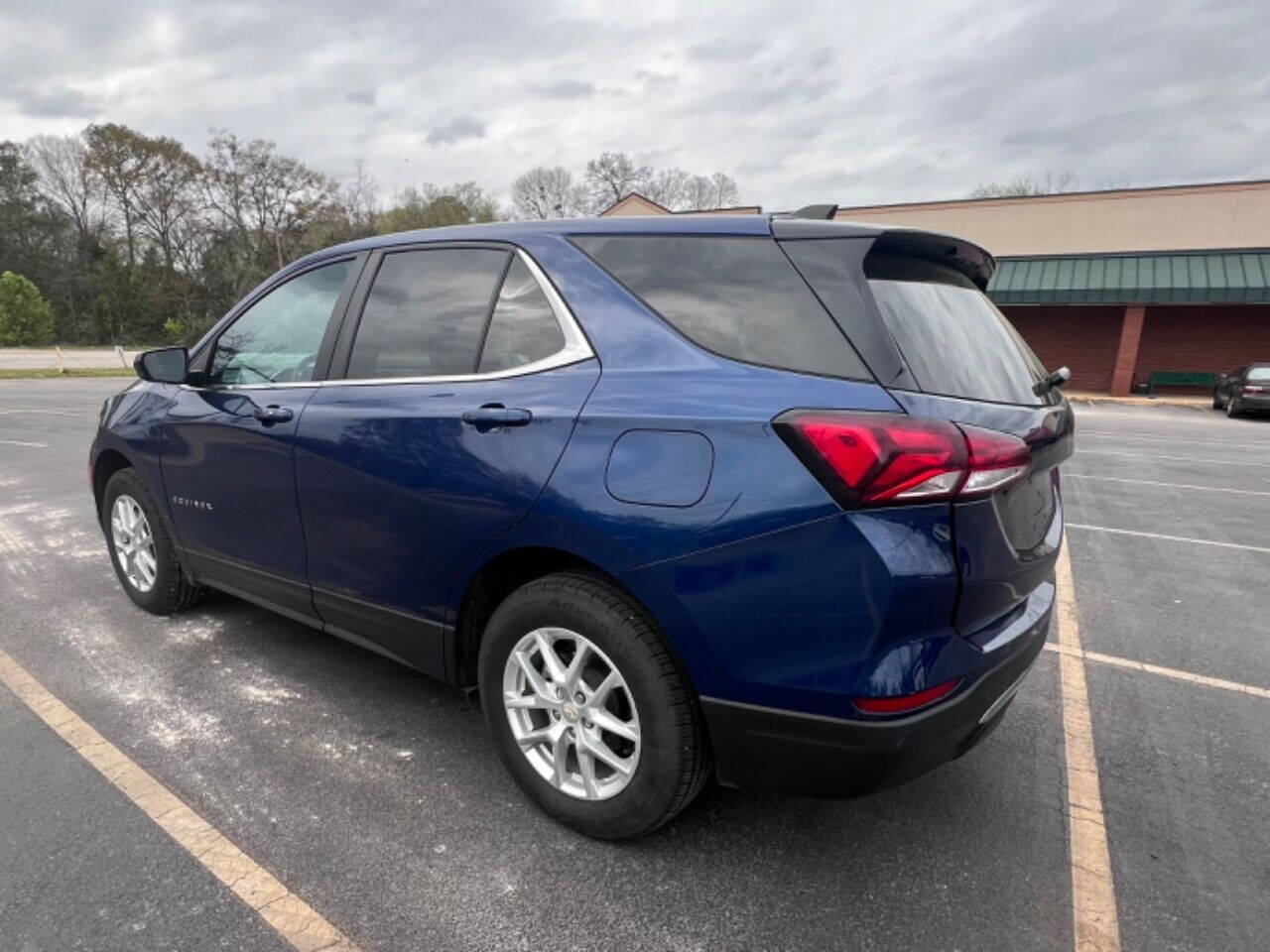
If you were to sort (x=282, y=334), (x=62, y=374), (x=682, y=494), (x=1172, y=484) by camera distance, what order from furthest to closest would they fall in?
(x=62, y=374) < (x=1172, y=484) < (x=282, y=334) < (x=682, y=494)

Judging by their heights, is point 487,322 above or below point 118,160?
below

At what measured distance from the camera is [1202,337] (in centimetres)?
2522

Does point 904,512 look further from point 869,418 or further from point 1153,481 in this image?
point 1153,481

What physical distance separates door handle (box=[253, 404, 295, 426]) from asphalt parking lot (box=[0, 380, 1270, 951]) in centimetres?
114

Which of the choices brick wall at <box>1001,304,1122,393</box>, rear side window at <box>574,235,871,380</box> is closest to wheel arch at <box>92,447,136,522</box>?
rear side window at <box>574,235,871,380</box>

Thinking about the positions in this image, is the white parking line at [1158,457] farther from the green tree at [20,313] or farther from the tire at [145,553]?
the green tree at [20,313]

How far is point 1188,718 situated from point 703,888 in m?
2.28

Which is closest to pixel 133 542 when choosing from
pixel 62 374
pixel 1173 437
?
pixel 1173 437

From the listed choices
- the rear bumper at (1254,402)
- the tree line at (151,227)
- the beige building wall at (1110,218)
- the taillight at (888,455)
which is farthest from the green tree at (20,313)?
the rear bumper at (1254,402)

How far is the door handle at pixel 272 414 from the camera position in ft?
9.61

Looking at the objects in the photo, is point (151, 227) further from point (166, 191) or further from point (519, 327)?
point (519, 327)

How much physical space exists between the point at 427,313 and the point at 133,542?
2502mm

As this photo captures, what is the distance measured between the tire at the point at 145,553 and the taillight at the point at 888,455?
3.30 m

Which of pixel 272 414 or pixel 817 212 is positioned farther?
pixel 272 414
